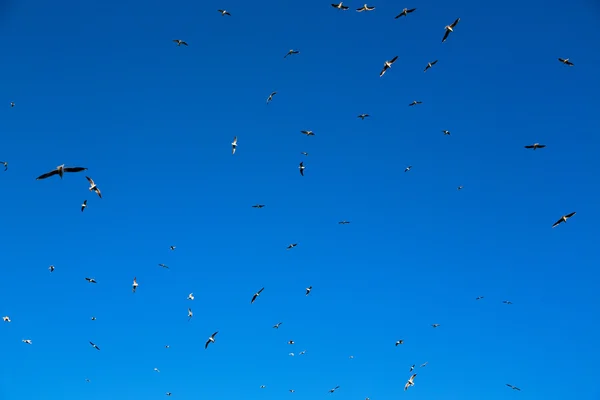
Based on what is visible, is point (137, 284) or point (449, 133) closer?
point (449, 133)

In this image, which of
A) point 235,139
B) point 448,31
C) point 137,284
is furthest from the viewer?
point 137,284

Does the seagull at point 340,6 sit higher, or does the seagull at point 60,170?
the seagull at point 340,6

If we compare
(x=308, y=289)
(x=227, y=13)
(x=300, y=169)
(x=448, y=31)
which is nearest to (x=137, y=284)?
(x=308, y=289)

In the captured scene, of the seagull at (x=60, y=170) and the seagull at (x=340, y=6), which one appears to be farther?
the seagull at (x=340, y=6)

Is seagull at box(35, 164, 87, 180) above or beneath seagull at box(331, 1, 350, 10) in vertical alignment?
beneath

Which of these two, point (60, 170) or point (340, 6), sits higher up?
point (340, 6)

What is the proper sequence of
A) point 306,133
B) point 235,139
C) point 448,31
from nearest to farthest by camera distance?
1. point 448,31
2. point 306,133
3. point 235,139

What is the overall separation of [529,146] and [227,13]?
31720 millimetres

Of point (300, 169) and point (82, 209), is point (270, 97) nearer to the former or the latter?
point (300, 169)

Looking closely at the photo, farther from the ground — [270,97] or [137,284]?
[270,97]

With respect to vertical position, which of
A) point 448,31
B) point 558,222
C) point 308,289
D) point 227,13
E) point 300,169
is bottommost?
point 308,289

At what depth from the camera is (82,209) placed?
41219 millimetres

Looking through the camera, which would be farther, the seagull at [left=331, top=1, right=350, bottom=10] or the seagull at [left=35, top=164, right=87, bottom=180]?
the seagull at [left=331, top=1, right=350, bottom=10]

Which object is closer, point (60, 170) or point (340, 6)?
point (60, 170)
